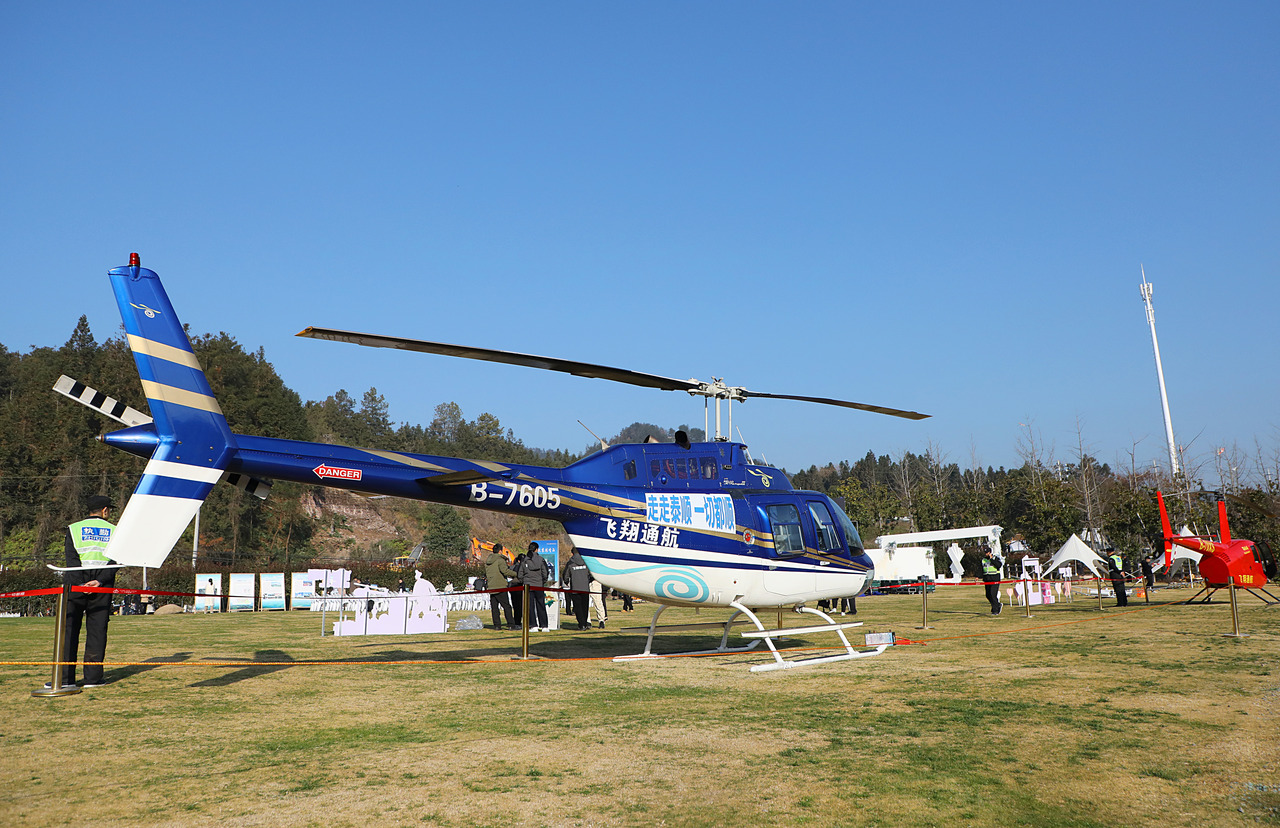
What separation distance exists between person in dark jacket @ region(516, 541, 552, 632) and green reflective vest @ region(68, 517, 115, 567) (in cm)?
843

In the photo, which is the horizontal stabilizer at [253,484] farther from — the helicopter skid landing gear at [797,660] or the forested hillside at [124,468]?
the forested hillside at [124,468]

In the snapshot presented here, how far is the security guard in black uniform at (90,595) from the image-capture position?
9.27m

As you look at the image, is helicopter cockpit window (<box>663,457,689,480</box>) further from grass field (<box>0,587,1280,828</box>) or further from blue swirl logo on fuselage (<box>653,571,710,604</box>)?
grass field (<box>0,587,1280,828</box>)

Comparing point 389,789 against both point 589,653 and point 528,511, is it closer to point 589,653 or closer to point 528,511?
point 528,511

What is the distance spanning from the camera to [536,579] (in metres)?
17.4

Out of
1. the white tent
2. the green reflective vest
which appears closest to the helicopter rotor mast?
the green reflective vest

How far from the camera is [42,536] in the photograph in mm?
54969

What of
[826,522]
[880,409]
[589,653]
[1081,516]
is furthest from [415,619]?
[1081,516]

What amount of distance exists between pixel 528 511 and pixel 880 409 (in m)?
5.52

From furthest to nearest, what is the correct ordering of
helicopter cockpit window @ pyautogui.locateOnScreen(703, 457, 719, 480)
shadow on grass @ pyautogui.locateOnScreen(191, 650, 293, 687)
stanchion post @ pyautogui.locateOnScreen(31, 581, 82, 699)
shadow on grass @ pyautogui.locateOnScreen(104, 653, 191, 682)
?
helicopter cockpit window @ pyautogui.locateOnScreen(703, 457, 719, 480) < shadow on grass @ pyautogui.locateOnScreen(104, 653, 191, 682) < shadow on grass @ pyautogui.locateOnScreen(191, 650, 293, 687) < stanchion post @ pyautogui.locateOnScreen(31, 581, 82, 699)

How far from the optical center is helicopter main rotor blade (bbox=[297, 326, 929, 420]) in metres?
8.86

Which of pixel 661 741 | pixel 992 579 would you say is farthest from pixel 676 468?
pixel 992 579

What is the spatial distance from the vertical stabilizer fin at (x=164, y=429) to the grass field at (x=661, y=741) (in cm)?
157

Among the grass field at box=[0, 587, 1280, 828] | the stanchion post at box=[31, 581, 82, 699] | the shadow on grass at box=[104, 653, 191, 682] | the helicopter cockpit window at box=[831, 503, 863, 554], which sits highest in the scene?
the helicopter cockpit window at box=[831, 503, 863, 554]
